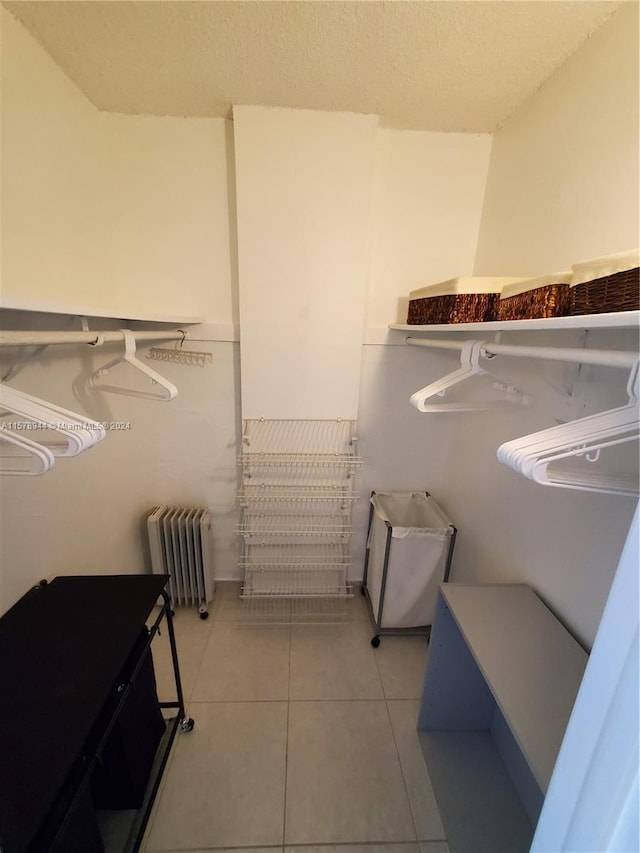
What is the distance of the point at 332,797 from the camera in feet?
4.38

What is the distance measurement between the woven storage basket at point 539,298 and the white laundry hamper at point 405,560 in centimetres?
113

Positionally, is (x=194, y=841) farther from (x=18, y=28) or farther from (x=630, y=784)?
(x=18, y=28)

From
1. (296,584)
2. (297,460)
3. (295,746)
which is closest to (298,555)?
(296,584)

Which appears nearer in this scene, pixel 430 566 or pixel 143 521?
pixel 430 566

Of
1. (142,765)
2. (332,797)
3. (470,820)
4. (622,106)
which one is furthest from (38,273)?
(470,820)

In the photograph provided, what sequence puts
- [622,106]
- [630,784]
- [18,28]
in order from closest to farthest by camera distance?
[630,784], [622,106], [18,28]

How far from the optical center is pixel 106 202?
1675mm

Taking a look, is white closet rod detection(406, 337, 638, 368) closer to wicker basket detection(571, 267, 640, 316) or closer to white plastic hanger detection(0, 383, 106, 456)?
wicker basket detection(571, 267, 640, 316)

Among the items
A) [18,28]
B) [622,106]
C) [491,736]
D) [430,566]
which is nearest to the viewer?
[622,106]

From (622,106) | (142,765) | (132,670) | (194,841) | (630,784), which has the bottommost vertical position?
(194,841)

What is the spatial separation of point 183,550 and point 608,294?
2.13 m

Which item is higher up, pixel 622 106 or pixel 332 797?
pixel 622 106

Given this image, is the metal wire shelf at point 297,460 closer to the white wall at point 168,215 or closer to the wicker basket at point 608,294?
the white wall at point 168,215

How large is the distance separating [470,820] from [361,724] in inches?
18.7
